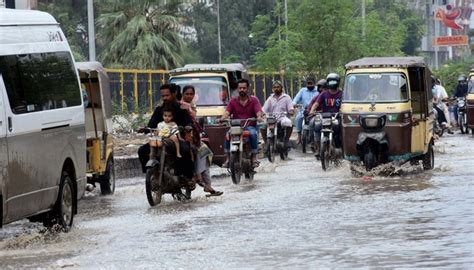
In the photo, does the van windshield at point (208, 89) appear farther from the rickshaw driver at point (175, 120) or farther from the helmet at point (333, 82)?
the rickshaw driver at point (175, 120)

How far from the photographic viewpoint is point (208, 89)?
24.8m

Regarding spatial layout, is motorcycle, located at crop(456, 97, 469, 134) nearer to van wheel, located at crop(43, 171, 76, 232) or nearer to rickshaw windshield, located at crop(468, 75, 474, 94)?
rickshaw windshield, located at crop(468, 75, 474, 94)

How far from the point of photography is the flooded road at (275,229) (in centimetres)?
→ 1093

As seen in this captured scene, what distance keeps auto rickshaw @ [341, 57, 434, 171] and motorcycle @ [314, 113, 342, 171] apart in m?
1.57

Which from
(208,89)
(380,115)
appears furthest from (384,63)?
(208,89)

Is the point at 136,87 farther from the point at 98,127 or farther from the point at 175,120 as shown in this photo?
the point at 175,120

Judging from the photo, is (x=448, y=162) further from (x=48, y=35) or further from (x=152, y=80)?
(x=152, y=80)

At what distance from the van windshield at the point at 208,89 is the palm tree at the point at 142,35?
32.0 m

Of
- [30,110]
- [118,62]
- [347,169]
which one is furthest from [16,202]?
[118,62]

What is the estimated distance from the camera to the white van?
12.4 m

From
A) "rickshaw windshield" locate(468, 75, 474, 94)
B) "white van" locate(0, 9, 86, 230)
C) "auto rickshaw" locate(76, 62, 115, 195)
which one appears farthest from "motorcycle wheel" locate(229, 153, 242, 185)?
"rickshaw windshield" locate(468, 75, 474, 94)

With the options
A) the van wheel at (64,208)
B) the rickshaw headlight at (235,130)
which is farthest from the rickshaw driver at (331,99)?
the van wheel at (64,208)

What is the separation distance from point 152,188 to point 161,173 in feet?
0.88

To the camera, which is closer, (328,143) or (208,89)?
(328,143)
